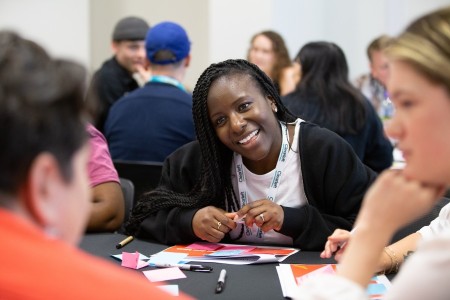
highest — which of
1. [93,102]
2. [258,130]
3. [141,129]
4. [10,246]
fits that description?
[93,102]

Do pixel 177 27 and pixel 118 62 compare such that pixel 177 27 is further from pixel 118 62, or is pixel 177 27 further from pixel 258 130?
pixel 258 130

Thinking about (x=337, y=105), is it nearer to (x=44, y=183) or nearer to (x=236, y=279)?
(x=236, y=279)

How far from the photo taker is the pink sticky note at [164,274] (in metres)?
1.91

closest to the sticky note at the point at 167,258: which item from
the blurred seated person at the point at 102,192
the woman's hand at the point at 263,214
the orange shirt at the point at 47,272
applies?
the woman's hand at the point at 263,214

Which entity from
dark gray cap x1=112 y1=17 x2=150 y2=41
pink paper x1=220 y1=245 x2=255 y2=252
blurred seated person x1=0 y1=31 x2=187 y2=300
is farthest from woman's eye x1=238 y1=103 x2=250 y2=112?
dark gray cap x1=112 y1=17 x2=150 y2=41

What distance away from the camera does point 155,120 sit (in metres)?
3.75

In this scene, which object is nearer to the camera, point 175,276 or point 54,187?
point 54,187

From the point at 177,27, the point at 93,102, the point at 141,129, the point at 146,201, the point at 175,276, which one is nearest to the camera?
the point at 93,102

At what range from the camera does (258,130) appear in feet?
7.63

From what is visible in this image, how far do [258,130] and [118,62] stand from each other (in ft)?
10.7

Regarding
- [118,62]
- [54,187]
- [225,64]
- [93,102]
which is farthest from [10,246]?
[118,62]

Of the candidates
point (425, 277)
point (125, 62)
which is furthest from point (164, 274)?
point (125, 62)

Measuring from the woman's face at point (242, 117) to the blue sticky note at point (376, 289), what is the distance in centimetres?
71

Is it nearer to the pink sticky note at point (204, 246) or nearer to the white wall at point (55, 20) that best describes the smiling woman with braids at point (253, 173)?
the pink sticky note at point (204, 246)
